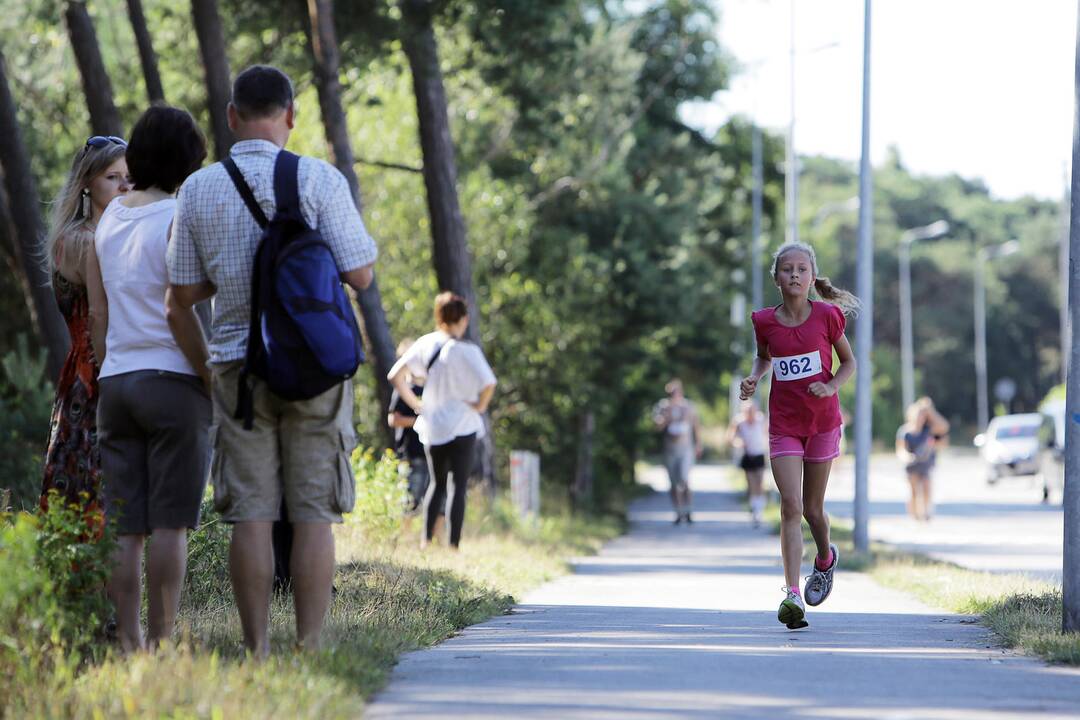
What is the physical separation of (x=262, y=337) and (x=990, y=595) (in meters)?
5.58

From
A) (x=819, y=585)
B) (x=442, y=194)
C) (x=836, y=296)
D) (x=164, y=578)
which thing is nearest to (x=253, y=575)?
(x=164, y=578)

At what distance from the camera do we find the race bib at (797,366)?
9297mm

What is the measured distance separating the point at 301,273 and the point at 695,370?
36149 mm

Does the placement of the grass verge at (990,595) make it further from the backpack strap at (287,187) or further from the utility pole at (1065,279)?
the backpack strap at (287,187)

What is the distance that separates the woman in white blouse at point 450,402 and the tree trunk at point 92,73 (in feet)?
14.5

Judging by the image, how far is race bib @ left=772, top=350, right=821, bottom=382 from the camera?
30.5 ft

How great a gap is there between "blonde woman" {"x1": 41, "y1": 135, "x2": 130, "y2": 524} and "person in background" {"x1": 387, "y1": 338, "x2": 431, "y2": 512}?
847 centimetres

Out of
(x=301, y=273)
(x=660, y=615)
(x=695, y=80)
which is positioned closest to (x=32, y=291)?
(x=660, y=615)

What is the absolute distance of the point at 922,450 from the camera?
26.1 metres

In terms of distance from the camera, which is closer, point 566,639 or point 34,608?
point 34,608

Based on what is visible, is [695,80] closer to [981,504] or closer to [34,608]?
[981,504]

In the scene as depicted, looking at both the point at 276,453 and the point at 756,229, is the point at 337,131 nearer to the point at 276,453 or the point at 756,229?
the point at 276,453

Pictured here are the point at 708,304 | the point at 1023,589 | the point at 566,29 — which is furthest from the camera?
the point at 708,304

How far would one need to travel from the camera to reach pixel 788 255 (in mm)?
9477
